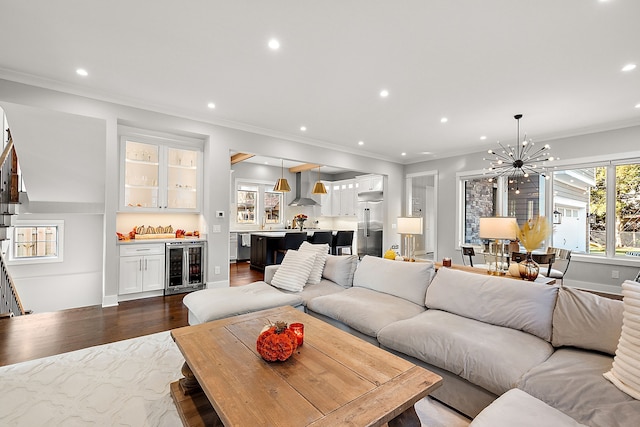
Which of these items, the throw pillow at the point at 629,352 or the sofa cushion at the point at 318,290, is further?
the sofa cushion at the point at 318,290

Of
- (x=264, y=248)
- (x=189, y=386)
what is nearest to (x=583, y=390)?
(x=189, y=386)

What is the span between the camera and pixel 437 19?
2.38m

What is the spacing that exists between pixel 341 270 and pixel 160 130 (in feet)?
11.4

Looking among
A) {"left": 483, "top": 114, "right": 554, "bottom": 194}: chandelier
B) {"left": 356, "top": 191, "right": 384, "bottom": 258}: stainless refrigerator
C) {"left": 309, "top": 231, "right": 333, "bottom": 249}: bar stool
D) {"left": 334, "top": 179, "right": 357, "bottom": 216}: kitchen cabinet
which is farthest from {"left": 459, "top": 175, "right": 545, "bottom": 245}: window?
{"left": 334, "top": 179, "right": 357, "bottom": 216}: kitchen cabinet

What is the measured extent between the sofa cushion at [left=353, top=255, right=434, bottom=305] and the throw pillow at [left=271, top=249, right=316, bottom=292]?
57cm

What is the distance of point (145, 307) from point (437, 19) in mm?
4596

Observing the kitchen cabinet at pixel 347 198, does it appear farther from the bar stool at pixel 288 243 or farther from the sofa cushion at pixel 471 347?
the sofa cushion at pixel 471 347

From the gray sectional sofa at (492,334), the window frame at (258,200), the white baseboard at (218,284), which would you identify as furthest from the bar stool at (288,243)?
the gray sectional sofa at (492,334)

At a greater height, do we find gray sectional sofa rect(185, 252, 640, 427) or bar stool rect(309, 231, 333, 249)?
bar stool rect(309, 231, 333, 249)

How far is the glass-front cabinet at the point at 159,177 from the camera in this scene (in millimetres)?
4531

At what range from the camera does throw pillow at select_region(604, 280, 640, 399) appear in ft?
Result: 4.34

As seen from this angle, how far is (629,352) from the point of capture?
1374mm

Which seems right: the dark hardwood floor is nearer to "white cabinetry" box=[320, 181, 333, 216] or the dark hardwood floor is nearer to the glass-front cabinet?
the glass-front cabinet

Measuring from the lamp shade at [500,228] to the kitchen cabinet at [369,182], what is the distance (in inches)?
195
